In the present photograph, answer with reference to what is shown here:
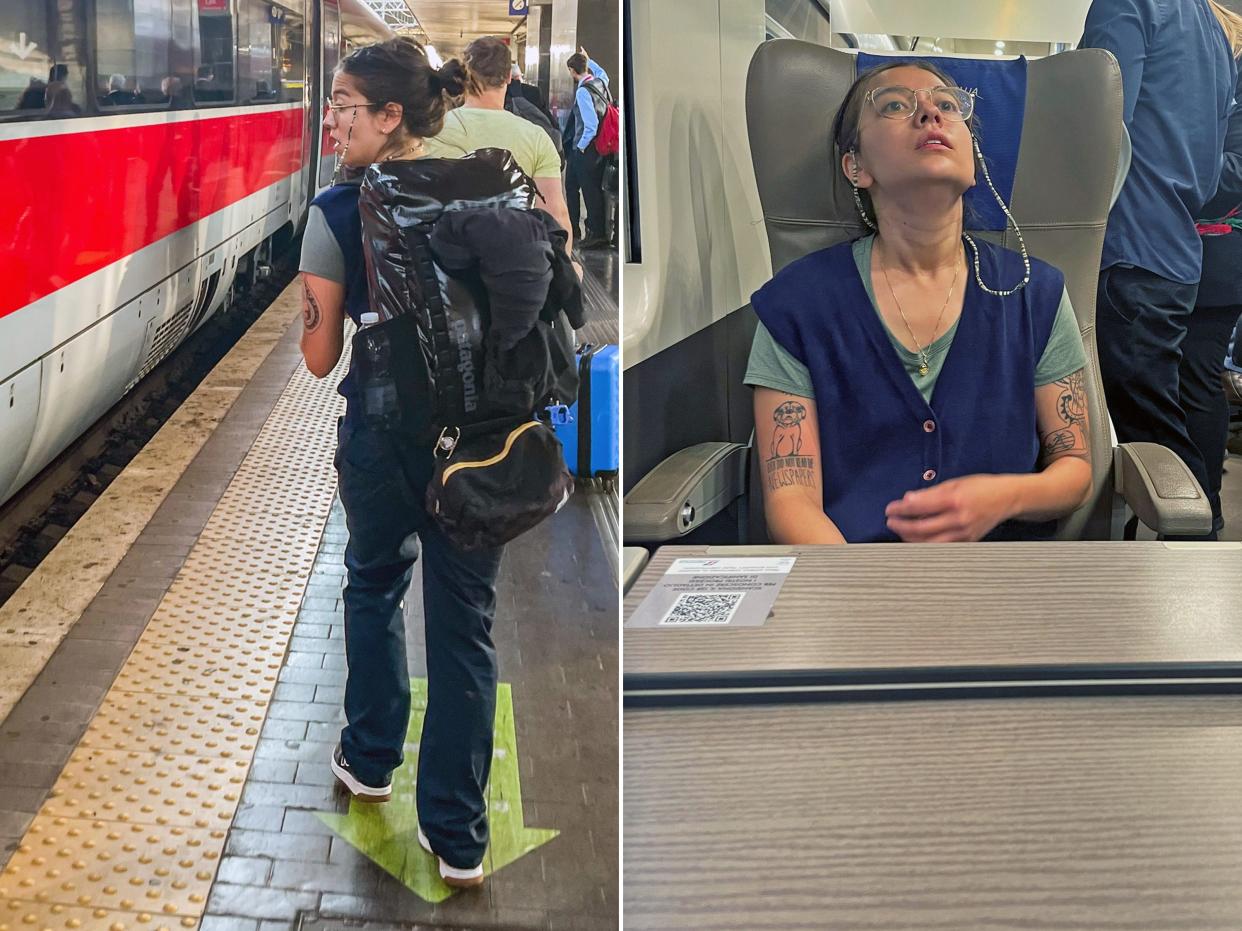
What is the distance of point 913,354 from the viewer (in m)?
1.56

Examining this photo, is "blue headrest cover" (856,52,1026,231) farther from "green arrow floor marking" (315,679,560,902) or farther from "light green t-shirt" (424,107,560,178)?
"green arrow floor marking" (315,679,560,902)

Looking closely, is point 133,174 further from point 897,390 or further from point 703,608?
point 897,390

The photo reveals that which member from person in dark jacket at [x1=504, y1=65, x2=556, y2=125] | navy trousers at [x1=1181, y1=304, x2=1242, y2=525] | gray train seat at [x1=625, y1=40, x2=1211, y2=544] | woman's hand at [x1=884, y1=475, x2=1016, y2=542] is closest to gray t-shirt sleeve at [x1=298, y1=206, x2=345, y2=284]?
person in dark jacket at [x1=504, y1=65, x2=556, y2=125]

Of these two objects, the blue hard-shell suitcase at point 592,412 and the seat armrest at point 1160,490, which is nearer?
the blue hard-shell suitcase at point 592,412

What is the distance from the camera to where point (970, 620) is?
0.89 meters

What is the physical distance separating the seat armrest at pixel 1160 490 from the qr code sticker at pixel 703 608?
29.4 inches

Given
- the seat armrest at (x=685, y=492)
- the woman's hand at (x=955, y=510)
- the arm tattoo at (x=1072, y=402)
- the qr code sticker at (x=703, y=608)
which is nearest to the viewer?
the qr code sticker at (x=703, y=608)

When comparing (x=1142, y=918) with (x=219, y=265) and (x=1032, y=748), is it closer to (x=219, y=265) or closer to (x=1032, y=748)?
(x=1032, y=748)

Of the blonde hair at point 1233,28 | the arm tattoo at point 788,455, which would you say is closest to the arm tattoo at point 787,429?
the arm tattoo at point 788,455

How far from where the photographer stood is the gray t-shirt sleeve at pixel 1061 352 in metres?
1.57

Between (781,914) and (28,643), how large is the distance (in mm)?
392

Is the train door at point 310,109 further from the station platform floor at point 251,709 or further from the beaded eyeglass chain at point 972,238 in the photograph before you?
the beaded eyeglass chain at point 972,238

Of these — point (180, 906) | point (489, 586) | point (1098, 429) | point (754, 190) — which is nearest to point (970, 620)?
point (489, 586)

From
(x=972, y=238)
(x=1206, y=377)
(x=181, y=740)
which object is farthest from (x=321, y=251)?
(x=1206, y=377)
